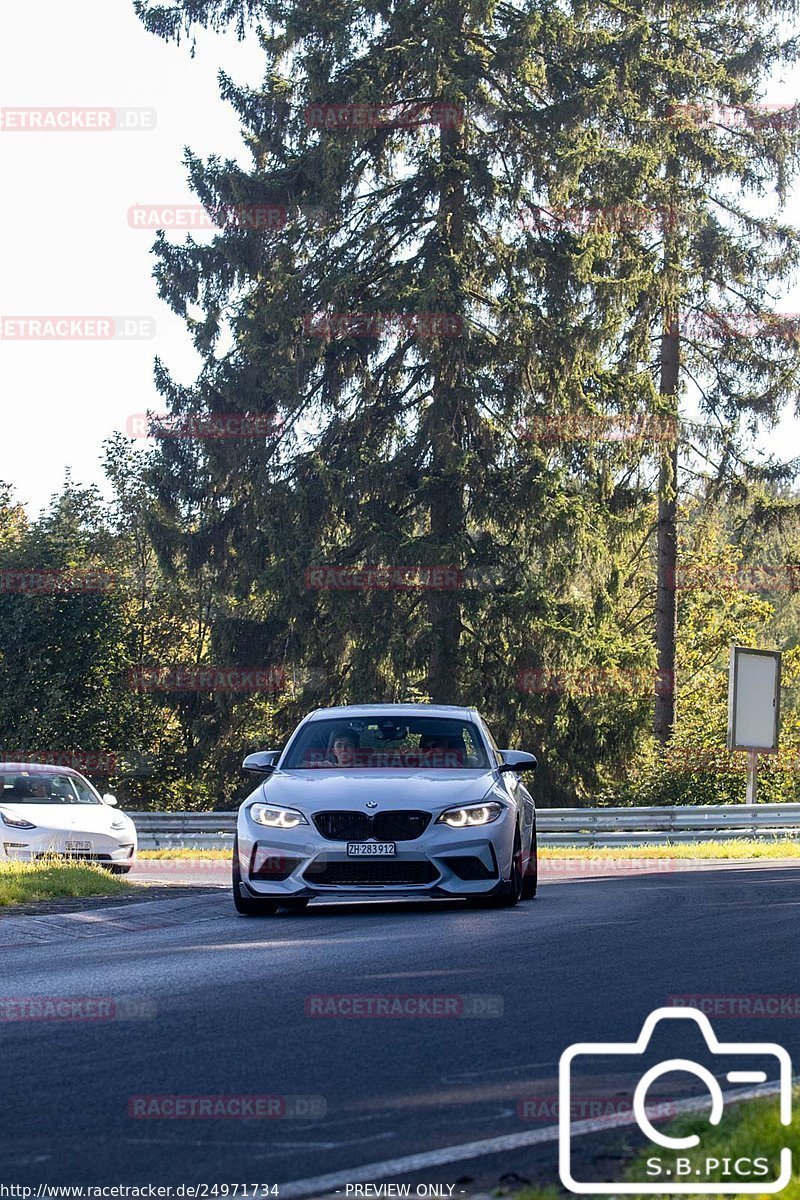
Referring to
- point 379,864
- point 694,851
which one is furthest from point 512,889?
point 694,851

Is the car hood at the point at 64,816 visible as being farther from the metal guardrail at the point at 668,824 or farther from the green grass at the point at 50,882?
the metal guardrail at the point at 668,824

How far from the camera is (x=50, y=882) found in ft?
53.7

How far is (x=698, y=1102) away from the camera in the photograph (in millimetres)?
6188

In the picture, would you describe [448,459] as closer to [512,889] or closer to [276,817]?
[512,889]

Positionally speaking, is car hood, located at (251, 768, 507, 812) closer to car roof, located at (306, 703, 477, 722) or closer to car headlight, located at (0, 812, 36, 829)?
car roof, located at (306, 703, 477, 722)

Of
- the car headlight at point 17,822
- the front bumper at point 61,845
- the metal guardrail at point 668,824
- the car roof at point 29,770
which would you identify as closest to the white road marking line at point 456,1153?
the front bumper at point 61,845

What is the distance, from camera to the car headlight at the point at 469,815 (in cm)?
1308

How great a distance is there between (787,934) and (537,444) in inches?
1043

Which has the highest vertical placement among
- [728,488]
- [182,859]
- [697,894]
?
[728,488]

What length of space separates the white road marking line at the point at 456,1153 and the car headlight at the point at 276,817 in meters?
7.01

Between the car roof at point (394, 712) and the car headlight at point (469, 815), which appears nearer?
the car headlight at point (469, 815)

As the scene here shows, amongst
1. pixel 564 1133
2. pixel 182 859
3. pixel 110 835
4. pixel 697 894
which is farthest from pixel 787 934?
pixel 182 859

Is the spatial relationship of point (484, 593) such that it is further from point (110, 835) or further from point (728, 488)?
point (110, 835)

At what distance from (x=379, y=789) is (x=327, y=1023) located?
17.2 feet
